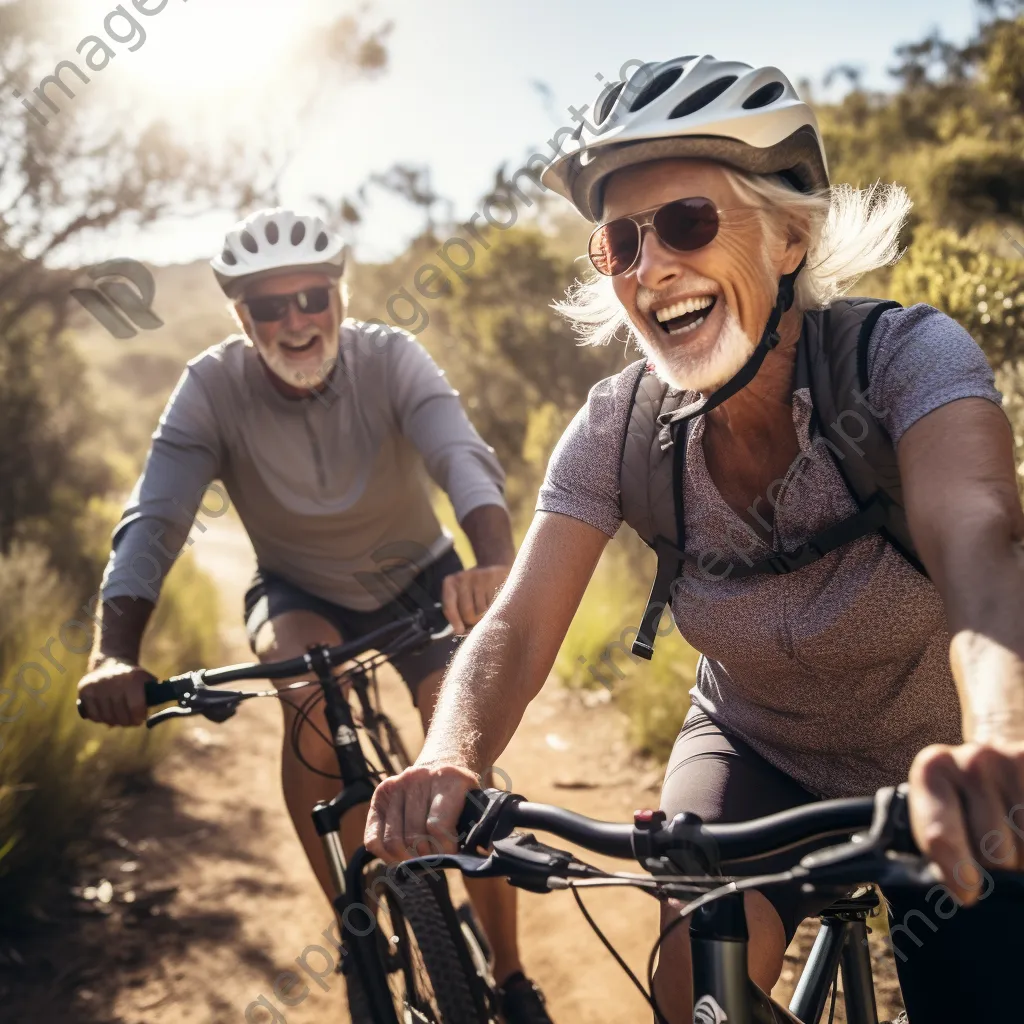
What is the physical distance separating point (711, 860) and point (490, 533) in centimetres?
209

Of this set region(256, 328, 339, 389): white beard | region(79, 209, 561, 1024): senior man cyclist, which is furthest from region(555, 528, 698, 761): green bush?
region(256, 328, 339, 389): white beard

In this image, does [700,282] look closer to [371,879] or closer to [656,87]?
[656,87]

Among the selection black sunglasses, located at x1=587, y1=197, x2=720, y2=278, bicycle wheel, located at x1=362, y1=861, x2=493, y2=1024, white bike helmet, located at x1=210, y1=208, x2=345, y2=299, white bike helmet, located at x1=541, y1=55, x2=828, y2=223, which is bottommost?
bicycle wheel, located at x1=362, y1=861, x2=493, y2=1024

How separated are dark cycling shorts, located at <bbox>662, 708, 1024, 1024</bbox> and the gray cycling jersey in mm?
1646

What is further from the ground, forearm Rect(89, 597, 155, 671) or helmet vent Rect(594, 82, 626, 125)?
helmet vent Rect(594, 82, 626, 125)

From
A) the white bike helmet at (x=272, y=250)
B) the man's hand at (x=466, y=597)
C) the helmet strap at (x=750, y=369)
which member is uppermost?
the white bike helmet at (x=272, y=250)

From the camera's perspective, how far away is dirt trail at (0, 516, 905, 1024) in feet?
13.3

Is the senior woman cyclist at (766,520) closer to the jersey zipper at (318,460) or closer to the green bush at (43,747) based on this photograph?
the jersey zipper at (318,460)

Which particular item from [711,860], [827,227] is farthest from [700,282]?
[711,860]

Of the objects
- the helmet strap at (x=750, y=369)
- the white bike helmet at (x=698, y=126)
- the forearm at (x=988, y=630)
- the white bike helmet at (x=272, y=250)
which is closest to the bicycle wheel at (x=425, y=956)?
the helmet strap at (x=750, y=369)

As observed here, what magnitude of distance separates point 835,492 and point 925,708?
1.48ft

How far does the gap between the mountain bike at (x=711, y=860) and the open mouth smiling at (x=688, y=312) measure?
42.5 inches

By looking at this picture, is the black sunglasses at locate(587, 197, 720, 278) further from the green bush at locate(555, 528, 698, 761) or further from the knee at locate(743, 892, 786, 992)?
the green bush at locate(555, 528, 698, 761)

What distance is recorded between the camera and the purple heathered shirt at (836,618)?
1.93 metres
